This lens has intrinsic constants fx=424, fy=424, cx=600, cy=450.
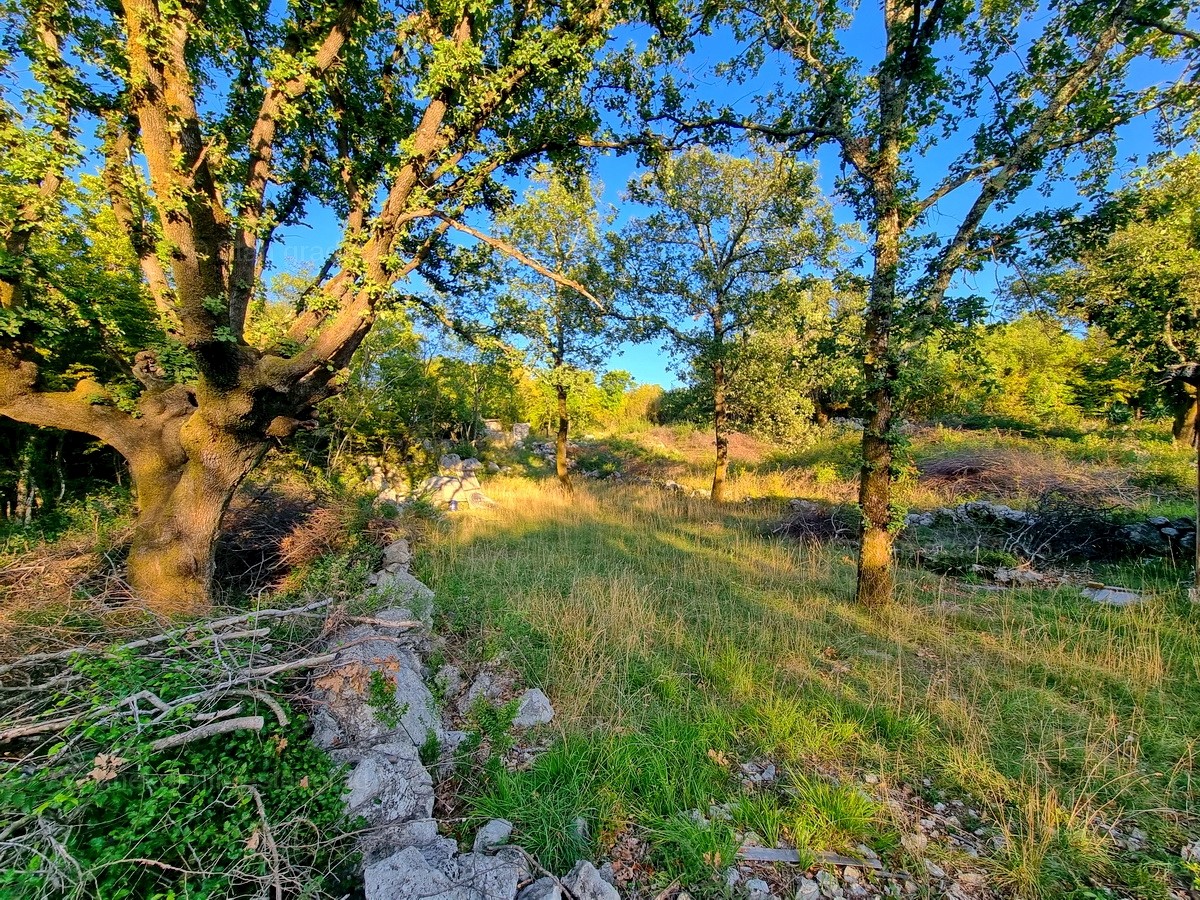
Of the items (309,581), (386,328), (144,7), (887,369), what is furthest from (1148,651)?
(386,328)

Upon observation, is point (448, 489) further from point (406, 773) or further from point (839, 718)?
point (839, 718)

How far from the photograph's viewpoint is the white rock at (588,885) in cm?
181

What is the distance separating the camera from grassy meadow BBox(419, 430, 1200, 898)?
215 cm

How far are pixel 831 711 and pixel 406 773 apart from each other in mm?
2887

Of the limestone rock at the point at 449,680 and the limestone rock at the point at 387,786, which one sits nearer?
the limestone rock at the point at 387,786

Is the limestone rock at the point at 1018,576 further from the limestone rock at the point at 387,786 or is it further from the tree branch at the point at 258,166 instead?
the tree branch at the point at 258,166

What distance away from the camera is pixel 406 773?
2357 mm

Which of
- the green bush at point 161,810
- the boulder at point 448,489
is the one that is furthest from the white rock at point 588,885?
the boulder at point 448,489

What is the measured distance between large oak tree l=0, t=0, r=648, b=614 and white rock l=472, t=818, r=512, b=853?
128 inches

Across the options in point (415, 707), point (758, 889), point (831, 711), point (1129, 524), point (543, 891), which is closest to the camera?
point (543, 891)

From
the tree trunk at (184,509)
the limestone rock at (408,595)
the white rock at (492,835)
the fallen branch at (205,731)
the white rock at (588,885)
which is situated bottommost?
the white rock at (492,835)

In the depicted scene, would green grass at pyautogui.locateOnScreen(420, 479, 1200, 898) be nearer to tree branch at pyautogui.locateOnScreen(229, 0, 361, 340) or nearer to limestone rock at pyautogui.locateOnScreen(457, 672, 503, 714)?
limestone rock at pyautogui.locateOnScreen(457, 672, 503, 714)

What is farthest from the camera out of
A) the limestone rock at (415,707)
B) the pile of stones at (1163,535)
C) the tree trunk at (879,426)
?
the pile of stones at (1163,535)

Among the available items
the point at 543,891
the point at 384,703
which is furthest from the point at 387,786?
the point at 543,891
